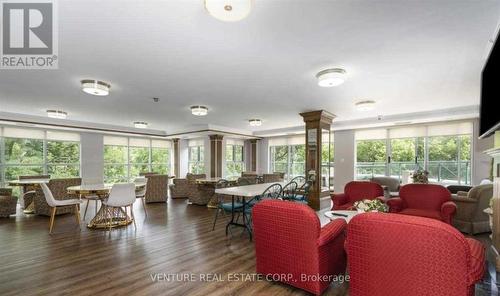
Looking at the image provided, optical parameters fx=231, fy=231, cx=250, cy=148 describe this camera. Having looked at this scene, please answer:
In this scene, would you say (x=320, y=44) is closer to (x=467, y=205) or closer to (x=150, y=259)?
(x=150, y=259)

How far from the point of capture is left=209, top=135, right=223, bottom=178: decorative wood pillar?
353 inches

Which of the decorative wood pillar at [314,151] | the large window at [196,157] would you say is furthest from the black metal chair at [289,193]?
the large window at [196,157]

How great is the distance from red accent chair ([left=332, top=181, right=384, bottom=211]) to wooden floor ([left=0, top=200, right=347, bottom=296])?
6.20 ft


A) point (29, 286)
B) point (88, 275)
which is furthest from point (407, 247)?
point (29, 286)

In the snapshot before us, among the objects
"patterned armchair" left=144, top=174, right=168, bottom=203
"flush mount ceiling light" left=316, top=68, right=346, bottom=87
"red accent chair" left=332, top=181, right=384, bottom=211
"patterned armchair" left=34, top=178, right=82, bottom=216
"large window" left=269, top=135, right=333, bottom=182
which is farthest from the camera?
"large window" left=269, top=135, right=333, bottom=182

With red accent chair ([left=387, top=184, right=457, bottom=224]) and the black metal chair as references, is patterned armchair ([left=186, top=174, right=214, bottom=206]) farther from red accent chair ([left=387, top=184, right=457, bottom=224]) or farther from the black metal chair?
red accent chair ([left=387, top=184, right=457, bottom=224])

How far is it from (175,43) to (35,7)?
3.80 feet

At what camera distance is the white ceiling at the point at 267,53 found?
6.50ft

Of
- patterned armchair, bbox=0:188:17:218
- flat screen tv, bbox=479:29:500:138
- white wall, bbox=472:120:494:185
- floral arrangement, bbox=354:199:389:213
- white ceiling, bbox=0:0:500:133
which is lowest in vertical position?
patterned armchair, bbox=0:188:17:218

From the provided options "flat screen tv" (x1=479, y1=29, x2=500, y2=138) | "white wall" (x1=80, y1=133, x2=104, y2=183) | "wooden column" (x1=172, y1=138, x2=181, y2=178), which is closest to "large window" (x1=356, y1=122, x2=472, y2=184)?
"flat screen tv" (x1=479, y1=29, x2=500, y2=138)

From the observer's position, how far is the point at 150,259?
294 centimetres

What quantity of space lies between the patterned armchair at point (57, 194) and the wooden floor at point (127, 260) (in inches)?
20.9

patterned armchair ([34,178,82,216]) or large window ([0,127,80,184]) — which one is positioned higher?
large window ([0,127,80,184])

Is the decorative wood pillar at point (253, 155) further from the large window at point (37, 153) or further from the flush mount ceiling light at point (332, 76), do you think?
the flush mount ceiling light at point (332, 76)
